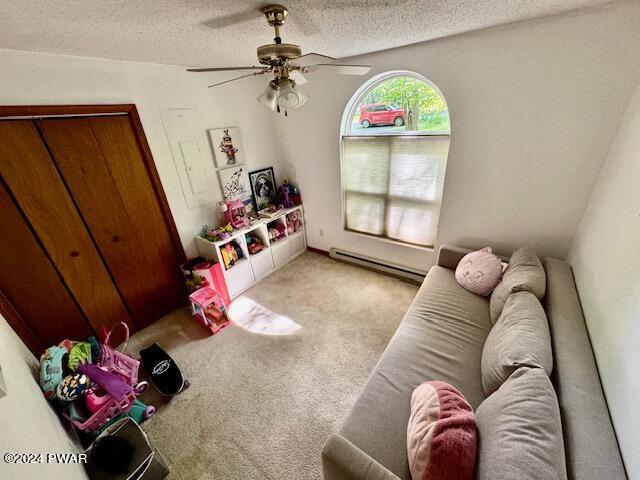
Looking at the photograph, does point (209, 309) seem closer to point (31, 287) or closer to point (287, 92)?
point (31, 287)

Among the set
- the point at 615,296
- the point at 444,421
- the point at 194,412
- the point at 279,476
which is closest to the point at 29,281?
the point at 194,412

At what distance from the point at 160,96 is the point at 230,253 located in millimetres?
1573

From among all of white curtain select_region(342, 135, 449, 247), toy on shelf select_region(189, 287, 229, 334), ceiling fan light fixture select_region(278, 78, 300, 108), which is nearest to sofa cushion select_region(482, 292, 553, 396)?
white curtain select_region(342, 135, 449, 247)

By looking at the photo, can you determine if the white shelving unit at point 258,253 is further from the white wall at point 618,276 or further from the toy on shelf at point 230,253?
the white wall at point 618,276

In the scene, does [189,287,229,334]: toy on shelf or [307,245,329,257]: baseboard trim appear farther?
[307,245,329,257]: baseboard trim

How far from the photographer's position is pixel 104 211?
6.82 ft

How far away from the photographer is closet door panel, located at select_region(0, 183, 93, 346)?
1.69 metres

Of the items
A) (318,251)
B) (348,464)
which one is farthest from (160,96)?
(348,464)

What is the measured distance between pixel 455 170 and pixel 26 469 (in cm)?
292

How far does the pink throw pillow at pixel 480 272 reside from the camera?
1.93 m

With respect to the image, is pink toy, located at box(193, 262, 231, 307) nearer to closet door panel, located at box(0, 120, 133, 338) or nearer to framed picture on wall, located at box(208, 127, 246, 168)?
closet door panel, located at box(0, 120, 133, 338)

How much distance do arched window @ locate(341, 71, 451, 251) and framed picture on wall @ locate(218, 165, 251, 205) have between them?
1.18 m

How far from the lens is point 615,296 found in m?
1.13

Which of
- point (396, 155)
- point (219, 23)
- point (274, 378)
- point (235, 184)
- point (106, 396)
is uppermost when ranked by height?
point (219, 23)
